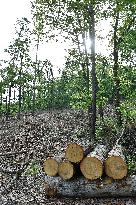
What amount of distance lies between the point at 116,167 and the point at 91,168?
2.17 feet

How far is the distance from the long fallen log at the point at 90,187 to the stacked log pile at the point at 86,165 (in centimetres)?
15

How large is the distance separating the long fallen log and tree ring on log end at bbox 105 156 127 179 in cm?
17

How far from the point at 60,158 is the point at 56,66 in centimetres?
2993

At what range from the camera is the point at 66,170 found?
9305 millimetres

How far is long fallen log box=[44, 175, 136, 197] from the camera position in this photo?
884 centimetres

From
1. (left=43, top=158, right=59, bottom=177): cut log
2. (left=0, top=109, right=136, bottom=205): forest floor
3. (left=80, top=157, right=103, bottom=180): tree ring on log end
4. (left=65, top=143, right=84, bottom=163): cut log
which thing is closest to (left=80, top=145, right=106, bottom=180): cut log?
(left=80, top=157, right=103, bottom=180): tree ring on log end

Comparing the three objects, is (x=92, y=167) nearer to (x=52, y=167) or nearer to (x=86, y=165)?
(x=86, y=165)

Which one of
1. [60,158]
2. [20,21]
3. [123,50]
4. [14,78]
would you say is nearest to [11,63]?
[14,78]

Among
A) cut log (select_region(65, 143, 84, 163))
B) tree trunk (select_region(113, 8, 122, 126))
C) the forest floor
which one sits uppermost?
tree trunk (select_region(113, 8, 122, 126))

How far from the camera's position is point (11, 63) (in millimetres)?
31750

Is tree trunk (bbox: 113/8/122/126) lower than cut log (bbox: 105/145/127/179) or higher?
higher

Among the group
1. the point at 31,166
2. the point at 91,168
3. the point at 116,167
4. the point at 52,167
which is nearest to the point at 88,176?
the point at 91,168

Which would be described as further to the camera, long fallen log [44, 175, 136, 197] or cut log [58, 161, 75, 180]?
cut log [58, 161, 75, 180]

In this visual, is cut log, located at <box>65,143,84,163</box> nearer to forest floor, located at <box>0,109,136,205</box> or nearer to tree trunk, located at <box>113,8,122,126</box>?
forest floor, located at <box>0,109,136,205</box>
